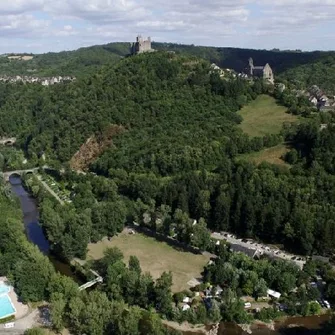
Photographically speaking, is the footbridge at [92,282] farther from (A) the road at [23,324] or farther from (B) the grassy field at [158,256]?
(B) the grassy field at [158,256]

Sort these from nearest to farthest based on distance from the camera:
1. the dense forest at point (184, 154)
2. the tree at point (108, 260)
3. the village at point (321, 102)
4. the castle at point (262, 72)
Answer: the tree at point (108, 260)
the dense forest at point (184, 154)
the village at point (321, 102)
the castle at point (262, 72)

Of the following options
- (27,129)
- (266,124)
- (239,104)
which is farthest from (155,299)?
(27,129)

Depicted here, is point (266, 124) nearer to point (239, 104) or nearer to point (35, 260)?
point (239, 104)

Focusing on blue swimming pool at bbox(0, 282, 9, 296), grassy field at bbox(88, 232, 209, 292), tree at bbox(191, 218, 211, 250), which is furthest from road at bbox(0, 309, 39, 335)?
tree at bbox(191, 218, 211, 250)

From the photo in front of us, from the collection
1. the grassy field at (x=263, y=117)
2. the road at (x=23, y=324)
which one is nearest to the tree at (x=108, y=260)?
the road at (x=23, y=324)

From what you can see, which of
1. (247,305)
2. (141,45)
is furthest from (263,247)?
(141,45)

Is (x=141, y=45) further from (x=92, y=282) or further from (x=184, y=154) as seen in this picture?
(x=92, y=282)

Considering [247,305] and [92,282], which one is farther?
[92,282]
